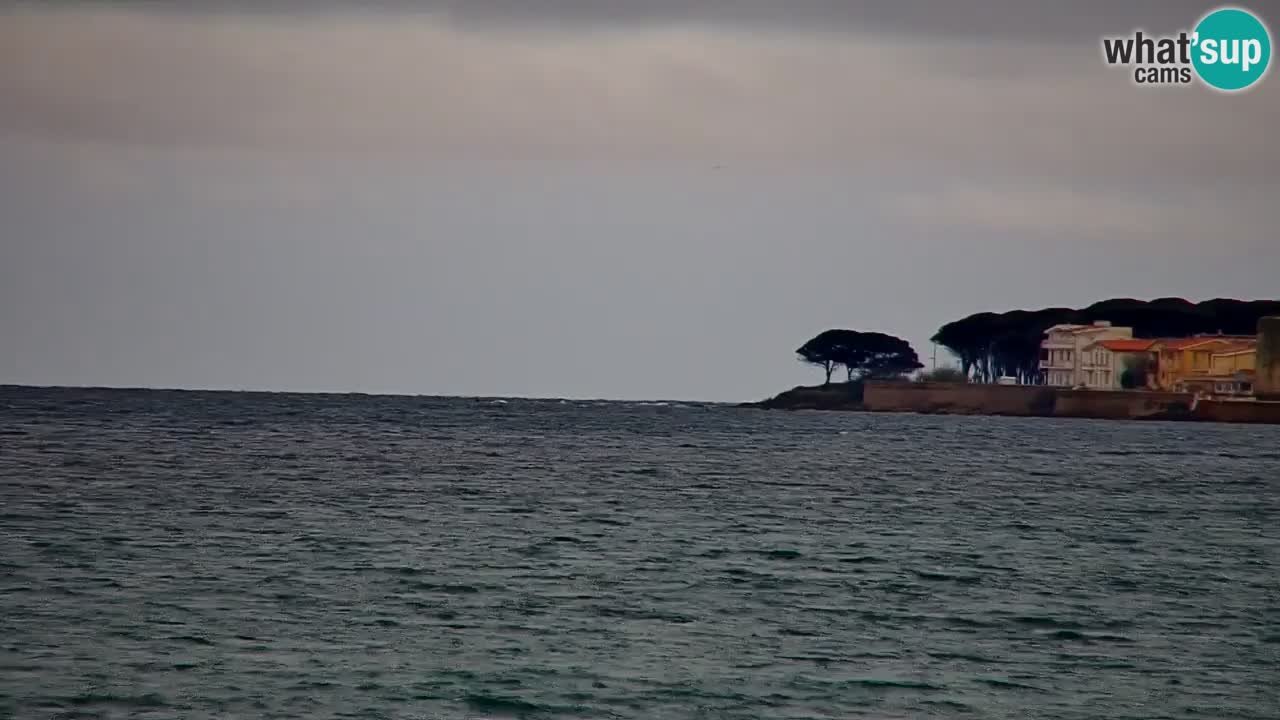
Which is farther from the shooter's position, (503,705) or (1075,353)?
(1075,353)

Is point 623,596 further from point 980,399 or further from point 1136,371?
point 980,399

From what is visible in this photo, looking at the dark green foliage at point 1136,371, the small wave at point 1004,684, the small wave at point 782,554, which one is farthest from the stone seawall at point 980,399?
the small wave at point 1004,684

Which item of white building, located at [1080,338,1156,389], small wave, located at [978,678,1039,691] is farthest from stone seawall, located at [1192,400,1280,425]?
small wave, located at [978,678,1039,691]

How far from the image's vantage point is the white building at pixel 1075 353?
593 ft

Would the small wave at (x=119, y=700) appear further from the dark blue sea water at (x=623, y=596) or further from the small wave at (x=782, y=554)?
the small wave at (x=782, y=554)

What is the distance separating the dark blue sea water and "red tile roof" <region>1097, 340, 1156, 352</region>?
379 ft

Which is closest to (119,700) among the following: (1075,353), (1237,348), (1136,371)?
(1237,348)

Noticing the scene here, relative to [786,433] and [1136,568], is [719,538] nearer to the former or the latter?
[1136,568]

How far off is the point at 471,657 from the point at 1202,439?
104 m

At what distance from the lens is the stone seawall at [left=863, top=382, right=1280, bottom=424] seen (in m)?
152

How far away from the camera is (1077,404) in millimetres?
170875

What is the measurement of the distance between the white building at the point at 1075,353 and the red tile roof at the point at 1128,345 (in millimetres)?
2277

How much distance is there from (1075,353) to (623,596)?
16205 centimetres

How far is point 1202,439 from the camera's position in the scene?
118 m
